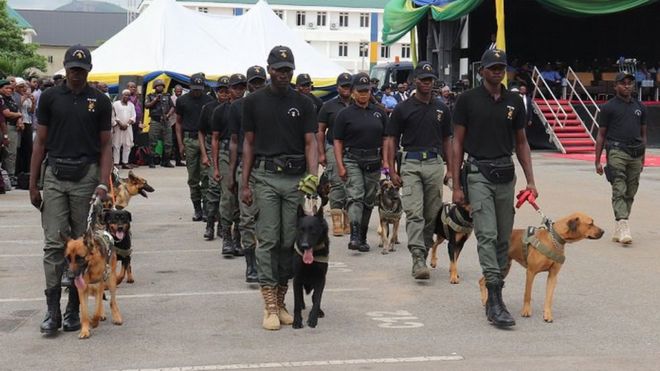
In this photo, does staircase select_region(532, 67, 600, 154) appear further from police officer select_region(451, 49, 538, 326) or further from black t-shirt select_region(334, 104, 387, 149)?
police officer select_region(451, 49, 538, 326)

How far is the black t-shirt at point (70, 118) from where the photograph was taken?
6.95 m

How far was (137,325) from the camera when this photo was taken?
7.31 m

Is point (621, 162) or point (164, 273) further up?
point (621, 162)

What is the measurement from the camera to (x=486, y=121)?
7.41 metres

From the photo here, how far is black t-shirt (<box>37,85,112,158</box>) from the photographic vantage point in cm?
695

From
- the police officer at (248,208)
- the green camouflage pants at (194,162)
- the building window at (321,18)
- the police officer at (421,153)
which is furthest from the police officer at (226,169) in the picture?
the building window at (321,18)

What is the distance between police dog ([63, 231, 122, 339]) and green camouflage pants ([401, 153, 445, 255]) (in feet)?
9.84

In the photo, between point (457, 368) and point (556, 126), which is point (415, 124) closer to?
point (457, 368)

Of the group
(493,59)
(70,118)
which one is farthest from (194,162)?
(493,59)

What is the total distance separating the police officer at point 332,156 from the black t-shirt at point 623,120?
302 centimetres

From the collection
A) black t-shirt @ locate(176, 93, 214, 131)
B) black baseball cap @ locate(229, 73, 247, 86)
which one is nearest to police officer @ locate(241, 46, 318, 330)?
black baseball cap @ locate(229, 73, 247, 86)

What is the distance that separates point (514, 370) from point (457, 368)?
13.8 inches

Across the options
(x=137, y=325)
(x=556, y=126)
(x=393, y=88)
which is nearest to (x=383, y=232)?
(x=137, y=325)

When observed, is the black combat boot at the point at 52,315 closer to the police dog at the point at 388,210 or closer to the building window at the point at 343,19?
the police dog at the point at 388,210
